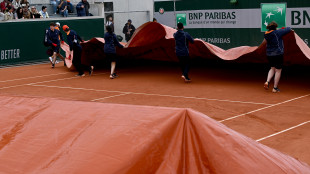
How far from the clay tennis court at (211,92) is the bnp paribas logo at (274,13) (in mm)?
5041

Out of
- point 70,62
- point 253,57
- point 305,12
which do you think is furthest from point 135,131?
point 305,12

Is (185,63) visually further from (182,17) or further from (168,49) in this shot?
(182,17)

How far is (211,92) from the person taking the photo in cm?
1306

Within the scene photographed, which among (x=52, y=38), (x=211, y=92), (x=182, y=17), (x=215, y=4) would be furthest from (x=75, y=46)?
(x=182, y=17)

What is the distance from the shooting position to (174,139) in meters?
3.98

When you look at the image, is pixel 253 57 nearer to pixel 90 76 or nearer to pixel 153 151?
pixel 90 76

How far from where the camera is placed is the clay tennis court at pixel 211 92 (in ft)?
29.1

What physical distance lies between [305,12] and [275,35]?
26.8 feet

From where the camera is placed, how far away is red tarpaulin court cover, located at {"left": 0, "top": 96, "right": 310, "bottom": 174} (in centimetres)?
383

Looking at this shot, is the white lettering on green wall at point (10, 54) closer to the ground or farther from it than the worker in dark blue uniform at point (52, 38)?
closer to the ground

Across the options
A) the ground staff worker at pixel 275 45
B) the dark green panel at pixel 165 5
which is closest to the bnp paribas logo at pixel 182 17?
the dark green panel at pixel 165 5

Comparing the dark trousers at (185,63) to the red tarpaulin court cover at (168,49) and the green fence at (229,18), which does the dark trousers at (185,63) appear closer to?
the red tarpaulin court cover at (168,49)

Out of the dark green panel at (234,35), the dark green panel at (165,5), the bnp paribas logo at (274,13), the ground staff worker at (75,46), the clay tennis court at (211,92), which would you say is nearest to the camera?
the clay tennis court at (211,92)

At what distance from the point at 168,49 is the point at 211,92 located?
4239 millimetres
